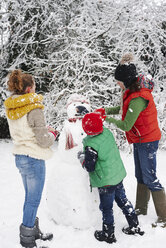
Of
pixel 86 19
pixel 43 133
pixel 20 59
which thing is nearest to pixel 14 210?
pixel 43 133

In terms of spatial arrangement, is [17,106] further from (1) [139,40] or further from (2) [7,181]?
(1) [139,40]

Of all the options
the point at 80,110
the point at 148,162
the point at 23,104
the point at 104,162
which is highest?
the point at 23,104

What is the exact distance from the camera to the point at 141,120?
263 centimetres

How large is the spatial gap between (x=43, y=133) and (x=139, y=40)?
4.77m

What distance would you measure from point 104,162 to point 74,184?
548mm

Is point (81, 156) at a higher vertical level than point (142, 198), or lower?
higher

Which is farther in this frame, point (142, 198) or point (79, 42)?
point (79, 42)

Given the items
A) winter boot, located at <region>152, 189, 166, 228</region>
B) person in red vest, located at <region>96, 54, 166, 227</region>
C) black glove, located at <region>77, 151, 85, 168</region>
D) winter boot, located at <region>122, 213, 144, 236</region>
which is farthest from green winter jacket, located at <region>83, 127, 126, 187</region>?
winter boot, located at <region>152, 189, 166, 228</region>

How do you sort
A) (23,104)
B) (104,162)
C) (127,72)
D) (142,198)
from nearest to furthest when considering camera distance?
(23,104) → (104,162) → (127,72) → (142,198)

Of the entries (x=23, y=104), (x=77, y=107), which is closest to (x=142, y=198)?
(x=77, y=107)

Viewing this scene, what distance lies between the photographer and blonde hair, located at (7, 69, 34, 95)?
2205 mm

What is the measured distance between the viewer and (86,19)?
5.82 m

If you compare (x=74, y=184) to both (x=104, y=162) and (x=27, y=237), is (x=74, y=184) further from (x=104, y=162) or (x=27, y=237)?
(x=27, y=237)

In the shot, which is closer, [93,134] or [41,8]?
[93,134]
